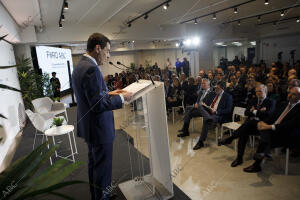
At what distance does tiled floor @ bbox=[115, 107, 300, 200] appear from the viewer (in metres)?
2.39

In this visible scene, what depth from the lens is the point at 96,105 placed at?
4.84 feet

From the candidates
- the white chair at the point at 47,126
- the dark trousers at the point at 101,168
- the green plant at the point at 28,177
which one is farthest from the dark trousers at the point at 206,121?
the green plant at the point at 28,177

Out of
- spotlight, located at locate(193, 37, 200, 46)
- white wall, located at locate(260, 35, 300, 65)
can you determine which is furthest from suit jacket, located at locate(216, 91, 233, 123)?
white wall, located at locate(260, 35, 300, 65)

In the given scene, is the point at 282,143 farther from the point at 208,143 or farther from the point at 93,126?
the point at 93,126

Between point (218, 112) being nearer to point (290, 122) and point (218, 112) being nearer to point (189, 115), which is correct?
point (189, 115)

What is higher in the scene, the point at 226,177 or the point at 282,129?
the point at 282,129

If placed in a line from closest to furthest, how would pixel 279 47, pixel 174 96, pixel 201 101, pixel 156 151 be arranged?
pixel 156 151
pixel 201 101
pixel 174 96
pixel 279 47

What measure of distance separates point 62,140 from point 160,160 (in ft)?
9.56

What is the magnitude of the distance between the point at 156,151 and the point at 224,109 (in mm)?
2332

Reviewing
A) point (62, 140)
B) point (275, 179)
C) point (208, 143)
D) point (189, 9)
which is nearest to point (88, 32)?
point (189, 9)

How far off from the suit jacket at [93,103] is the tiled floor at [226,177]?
0.51 meters

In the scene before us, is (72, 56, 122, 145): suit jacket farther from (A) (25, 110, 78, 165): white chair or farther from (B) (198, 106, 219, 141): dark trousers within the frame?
(B) (198, 106, 219, 141): dark trousers

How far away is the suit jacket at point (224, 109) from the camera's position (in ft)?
12.4

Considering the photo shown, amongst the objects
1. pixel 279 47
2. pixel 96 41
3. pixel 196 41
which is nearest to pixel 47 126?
pixel 96 41
